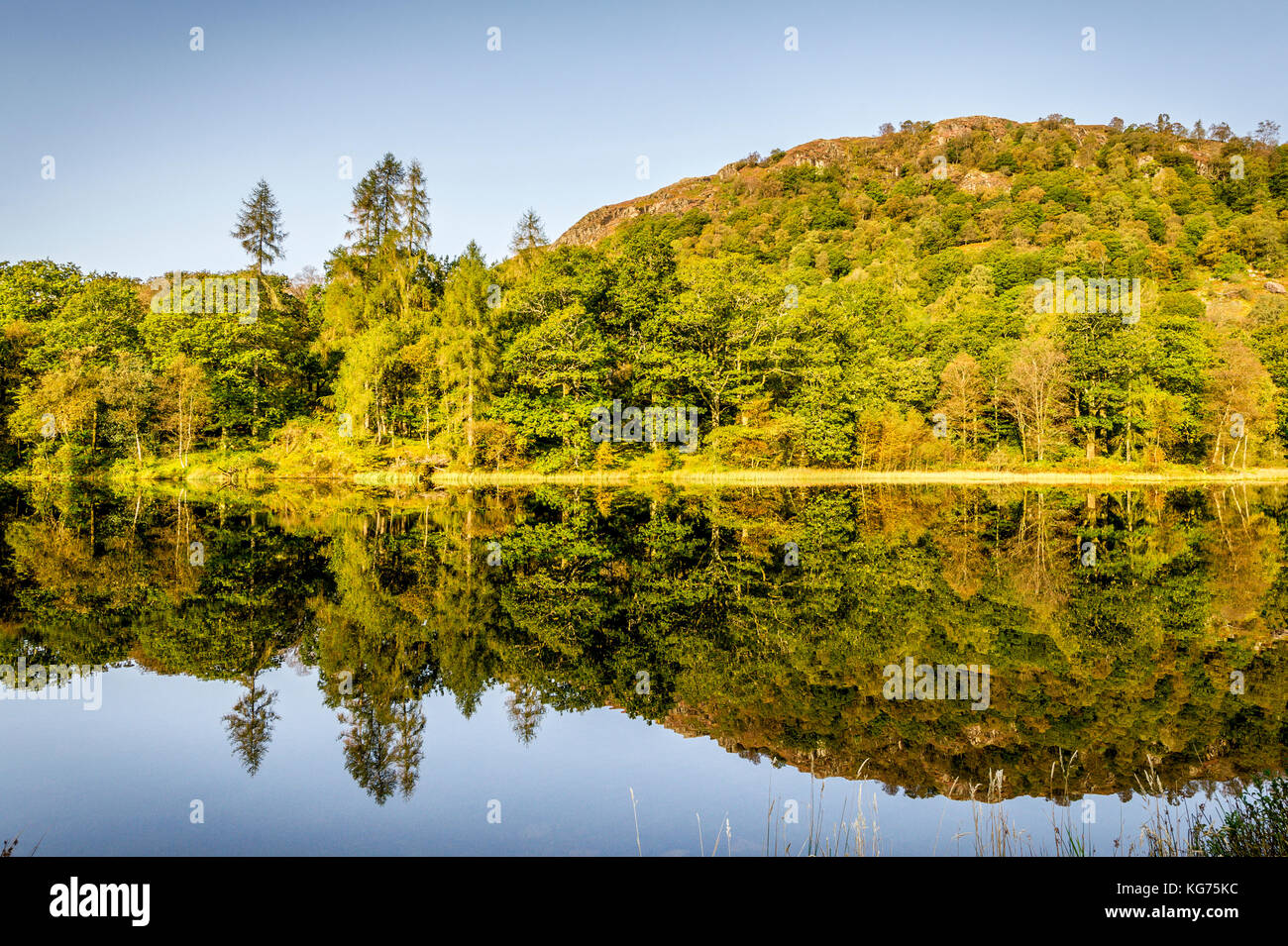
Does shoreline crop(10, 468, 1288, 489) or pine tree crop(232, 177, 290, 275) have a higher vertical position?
pine tree crop(232, 177, 290, 275)

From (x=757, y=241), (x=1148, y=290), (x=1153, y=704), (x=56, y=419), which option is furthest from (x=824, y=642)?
(x=757, y=241)

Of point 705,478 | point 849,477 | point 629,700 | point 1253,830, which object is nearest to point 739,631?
point 629,700

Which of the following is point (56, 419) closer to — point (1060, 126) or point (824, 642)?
point (824, 642)

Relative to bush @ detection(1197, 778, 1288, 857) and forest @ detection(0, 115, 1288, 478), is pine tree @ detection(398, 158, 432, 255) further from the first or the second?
bush @ detection(1197, 778, 1288, 857)

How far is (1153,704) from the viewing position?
7.17 meters

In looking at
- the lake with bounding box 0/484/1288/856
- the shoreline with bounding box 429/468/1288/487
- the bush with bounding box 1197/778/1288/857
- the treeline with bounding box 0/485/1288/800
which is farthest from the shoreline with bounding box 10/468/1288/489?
the bush with bounding box 1197/778/1288/857

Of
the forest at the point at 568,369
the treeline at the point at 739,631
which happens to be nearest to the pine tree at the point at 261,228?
the forest at the point at 568,369

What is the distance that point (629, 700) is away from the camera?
24.4ft

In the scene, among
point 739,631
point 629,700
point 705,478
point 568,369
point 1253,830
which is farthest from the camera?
point 568,369

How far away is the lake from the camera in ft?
16.8

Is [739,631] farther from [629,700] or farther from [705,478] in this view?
[705,478]

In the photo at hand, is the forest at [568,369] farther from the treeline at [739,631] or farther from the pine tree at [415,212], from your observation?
the treeline at [739,631]

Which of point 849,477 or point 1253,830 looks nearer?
point 1253,830

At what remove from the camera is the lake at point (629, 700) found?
201 inches
